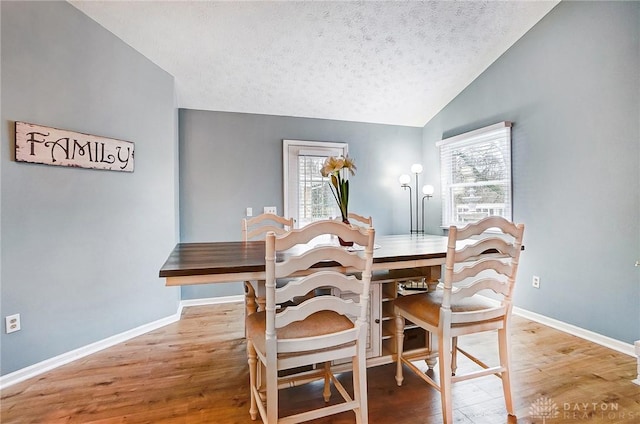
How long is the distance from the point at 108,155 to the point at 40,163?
0.45 meters

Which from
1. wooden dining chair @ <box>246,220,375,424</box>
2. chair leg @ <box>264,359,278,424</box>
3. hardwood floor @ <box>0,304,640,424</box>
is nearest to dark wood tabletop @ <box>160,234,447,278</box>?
wooden dining chair @ <box>246,220,375,424</box>

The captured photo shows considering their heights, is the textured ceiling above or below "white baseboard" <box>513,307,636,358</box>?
above

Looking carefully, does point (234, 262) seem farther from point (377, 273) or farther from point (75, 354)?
point (75, 354)

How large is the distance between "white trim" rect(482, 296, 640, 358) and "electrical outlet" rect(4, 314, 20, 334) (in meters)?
3.02

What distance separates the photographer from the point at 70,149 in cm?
225

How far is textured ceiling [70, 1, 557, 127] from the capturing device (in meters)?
2.49

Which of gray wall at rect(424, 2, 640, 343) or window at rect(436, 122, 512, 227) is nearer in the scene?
gray wall at rect(424, 2, 640, 343)

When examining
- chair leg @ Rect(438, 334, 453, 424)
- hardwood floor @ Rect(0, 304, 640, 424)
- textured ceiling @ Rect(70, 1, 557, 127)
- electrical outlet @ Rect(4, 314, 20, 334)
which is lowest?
hardwood floor @ Rect(0, 304, 640, 424)

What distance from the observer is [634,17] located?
7.41ft

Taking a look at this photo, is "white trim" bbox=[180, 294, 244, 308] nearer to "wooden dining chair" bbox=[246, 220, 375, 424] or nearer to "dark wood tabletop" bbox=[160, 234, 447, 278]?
"dark wood tabletop" bbox=[160, 234, 447, 278]

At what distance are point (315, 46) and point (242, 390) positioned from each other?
2.84 meters

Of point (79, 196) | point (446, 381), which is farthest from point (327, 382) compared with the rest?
point (79, 196)

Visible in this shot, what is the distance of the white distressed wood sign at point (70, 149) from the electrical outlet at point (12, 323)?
1002 millimetres

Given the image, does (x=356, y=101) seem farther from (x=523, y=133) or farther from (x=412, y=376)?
(x=412, y=376)
